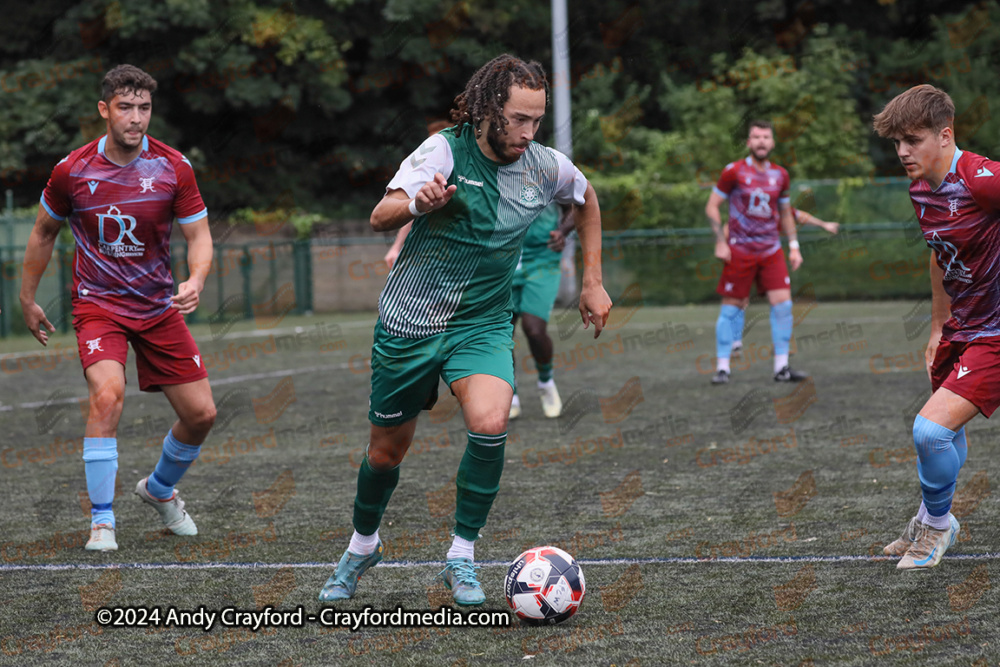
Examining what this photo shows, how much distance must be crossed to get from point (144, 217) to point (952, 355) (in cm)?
364

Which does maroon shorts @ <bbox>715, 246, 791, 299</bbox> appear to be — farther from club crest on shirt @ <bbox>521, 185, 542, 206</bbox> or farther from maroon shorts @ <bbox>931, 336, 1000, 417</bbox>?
club crest on shirt @ <bbox>521, 185, 542, 206</bbox>

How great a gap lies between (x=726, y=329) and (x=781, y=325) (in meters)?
0.52

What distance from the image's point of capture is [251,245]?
24906 millimetres

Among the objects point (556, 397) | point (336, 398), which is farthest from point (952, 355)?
point (336, 398)

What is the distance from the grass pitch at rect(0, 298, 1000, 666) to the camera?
401 centimetres

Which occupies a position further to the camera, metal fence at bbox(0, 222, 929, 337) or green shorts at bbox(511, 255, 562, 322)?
metal fence at bbox(0, 222, 929, 337)

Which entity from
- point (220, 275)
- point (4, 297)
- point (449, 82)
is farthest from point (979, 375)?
point (449, 82)

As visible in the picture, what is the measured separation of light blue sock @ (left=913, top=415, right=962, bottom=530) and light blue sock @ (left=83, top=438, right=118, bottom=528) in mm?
3566

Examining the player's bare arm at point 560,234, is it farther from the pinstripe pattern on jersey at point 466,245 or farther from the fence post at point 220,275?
the fence post at point 220,275

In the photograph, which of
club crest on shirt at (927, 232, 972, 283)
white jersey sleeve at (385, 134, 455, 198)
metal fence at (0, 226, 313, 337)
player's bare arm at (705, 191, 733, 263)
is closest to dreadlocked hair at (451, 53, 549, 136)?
white jersey sleeve at (385, 134, 455, 198)

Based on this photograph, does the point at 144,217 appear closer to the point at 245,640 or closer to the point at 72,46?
the point at 245,640

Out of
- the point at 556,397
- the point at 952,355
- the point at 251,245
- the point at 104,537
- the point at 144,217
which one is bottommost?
the point at 251,245

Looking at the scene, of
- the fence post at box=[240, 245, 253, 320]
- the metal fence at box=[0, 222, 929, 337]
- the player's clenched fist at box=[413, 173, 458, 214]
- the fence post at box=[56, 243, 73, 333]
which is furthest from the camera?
the fence post at box=[240, 245, 253, 320]

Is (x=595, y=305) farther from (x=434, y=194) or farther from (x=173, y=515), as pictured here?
(x=173, y=515)
